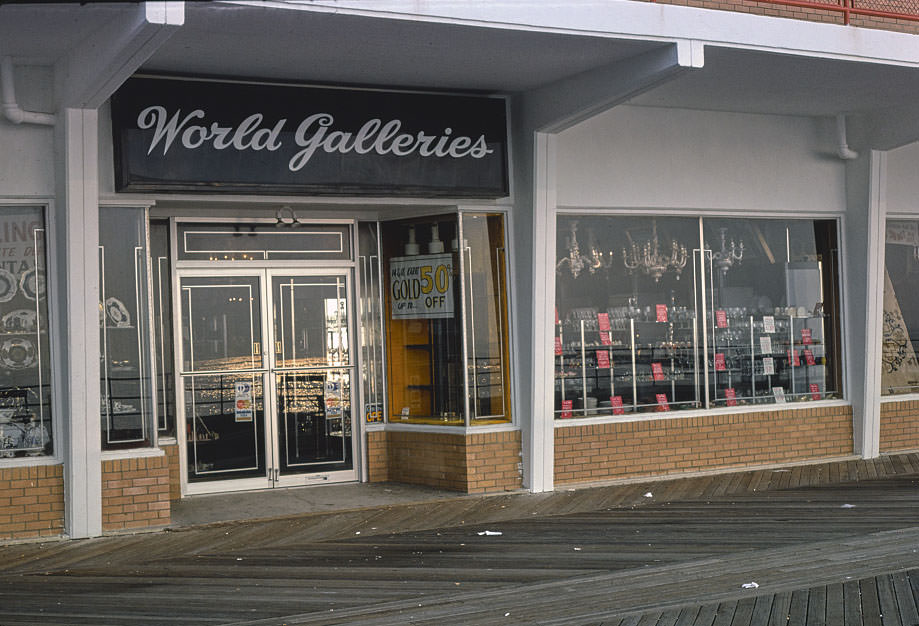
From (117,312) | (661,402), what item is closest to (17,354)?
(117,312)

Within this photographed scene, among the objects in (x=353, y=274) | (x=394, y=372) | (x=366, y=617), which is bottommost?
(x=366, y=617)

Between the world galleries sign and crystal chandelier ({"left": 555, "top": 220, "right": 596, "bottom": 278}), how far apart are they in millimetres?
934

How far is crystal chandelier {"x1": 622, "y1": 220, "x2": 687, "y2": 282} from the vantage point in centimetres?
1108

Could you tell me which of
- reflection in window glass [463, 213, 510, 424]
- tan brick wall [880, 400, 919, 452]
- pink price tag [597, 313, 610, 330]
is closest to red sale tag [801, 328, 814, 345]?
tan brick wall [880, 400, 919, 452]

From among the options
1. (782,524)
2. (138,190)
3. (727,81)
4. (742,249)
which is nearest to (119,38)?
(138,190)

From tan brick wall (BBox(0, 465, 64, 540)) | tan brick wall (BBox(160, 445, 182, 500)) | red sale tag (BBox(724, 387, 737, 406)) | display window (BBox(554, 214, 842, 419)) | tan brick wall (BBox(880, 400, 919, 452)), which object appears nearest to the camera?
tan brick wall (BBox(0, 465, 64, 540))

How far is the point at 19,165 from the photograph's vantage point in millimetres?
8555

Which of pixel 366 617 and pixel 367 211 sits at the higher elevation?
pixel 367 211

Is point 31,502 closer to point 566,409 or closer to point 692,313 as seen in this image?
point 566,409

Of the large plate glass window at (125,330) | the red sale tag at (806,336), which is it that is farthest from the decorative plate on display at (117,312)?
the red sale tag at (806,336)

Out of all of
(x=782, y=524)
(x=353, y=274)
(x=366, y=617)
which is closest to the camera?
(x=366, y=617)

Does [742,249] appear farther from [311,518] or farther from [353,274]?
[311,518]

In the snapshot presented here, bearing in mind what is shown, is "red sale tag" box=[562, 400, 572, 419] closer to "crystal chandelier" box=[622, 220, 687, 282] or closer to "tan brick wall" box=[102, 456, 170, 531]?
"crystal chandelier" box=[622, 220, 687, 282]

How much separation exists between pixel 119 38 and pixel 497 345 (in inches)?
183
